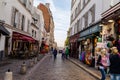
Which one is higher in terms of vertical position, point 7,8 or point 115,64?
point 7,8

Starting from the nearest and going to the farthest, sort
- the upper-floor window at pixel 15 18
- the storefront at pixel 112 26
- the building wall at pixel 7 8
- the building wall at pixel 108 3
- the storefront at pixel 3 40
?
the storefront at pixel 112 26, the building wall at pixel 108 3, the storefront at pixel 3 40, the building wall at pixel 7 8, the upper-floor window at pixel 15 18

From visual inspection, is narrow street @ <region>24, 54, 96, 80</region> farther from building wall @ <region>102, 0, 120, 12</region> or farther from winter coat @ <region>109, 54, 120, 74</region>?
winter coat @ <region>109, 54, 120, 74</region>

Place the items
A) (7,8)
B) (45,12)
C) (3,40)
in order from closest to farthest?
(3,40) → (7,8) → (45,12)

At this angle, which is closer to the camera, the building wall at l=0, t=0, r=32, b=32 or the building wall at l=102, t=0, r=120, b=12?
the building wall at l=102, t=0, r=120, b=12

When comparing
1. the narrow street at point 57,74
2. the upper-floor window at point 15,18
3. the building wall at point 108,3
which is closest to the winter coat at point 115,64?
the narrow street at point 57,74

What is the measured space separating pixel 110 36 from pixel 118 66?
382 inches

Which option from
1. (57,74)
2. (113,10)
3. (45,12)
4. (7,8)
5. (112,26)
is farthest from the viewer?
(45,12)

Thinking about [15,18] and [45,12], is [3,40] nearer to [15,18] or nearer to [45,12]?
[15,18]

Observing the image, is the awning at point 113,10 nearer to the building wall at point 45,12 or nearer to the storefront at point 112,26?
the storefront at point 112,26

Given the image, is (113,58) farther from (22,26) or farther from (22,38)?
(22,26)

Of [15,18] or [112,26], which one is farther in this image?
[15,18]

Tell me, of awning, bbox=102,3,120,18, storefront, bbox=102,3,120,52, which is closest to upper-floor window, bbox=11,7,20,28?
storefront, bbox=102,3,120,52

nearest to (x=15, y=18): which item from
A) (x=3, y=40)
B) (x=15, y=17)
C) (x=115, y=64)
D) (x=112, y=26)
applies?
(x=15, y=17)

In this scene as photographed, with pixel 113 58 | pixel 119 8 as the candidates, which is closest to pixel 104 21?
pixel 119 8
